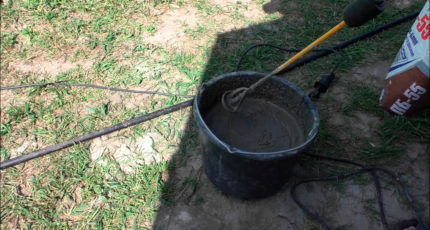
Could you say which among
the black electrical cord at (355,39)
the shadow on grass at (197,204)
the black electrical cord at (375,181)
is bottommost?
the shadow on grass at (197,204)

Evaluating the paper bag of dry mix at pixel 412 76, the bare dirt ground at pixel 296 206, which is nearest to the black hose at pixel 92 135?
the bare dirt ground at pixel 296 206

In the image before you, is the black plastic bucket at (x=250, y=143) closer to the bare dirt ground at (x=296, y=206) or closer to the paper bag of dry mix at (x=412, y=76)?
the bare dirt ground at (x=296, y=206)

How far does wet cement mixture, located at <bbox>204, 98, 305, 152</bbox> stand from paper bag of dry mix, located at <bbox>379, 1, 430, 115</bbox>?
0.84 metres

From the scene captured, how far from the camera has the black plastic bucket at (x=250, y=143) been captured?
5.09 feet

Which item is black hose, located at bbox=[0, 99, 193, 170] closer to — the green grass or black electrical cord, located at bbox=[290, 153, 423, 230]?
the green grass

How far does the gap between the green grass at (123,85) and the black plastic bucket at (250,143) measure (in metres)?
0.36

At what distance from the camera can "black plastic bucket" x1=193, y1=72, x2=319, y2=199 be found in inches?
61.0

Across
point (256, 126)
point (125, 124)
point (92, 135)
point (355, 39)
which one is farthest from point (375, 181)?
point (92, 135)

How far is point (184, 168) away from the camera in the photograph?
212 cm

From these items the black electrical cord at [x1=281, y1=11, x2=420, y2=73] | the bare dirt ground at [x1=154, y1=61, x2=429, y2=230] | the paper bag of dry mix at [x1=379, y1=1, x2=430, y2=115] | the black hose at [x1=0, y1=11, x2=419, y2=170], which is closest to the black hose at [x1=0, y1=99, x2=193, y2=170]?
the black hose at [x1=0, y1=11, x2=419, y2=170]

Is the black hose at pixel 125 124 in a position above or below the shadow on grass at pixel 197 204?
above

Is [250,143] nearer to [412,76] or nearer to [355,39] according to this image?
[412,76]

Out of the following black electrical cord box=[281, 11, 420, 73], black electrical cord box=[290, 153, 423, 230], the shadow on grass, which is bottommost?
the shadow on grass

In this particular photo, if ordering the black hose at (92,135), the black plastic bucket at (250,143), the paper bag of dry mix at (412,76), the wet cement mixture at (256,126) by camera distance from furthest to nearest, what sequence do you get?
the black hose at (92,135)
the paper bag of dry mix at (412,76)
the wet cement mixture at (256,126)
the black plastic bucket at (250,143)
